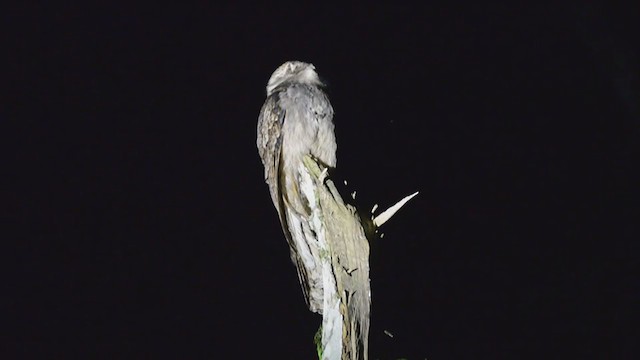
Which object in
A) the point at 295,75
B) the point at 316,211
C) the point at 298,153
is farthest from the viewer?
the point at 295,75

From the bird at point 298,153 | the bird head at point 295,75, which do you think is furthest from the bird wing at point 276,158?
the bird head at point 295,75

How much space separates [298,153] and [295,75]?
38 centimetres

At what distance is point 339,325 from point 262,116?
79 cm

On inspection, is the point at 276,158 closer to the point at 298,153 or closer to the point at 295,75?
the point at 298,153

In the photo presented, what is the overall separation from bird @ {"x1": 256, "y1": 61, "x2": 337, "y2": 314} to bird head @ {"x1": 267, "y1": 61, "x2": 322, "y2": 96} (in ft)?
0.17

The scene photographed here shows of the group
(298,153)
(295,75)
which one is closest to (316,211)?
(298,153)

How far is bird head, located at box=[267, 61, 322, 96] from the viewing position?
1835 millimetres

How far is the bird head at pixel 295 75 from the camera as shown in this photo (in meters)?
1.83

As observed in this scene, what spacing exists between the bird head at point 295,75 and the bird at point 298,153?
5cm

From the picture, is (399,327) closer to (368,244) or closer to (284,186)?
(284,186)

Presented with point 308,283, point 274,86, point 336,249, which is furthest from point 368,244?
point 274,86

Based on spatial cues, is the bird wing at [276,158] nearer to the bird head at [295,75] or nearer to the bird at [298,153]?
the bird at [298,153]

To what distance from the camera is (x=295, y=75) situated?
1897 mm

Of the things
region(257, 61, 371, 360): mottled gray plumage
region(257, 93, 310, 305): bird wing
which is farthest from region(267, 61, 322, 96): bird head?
region(257, 93, 310, 305): bird wing
